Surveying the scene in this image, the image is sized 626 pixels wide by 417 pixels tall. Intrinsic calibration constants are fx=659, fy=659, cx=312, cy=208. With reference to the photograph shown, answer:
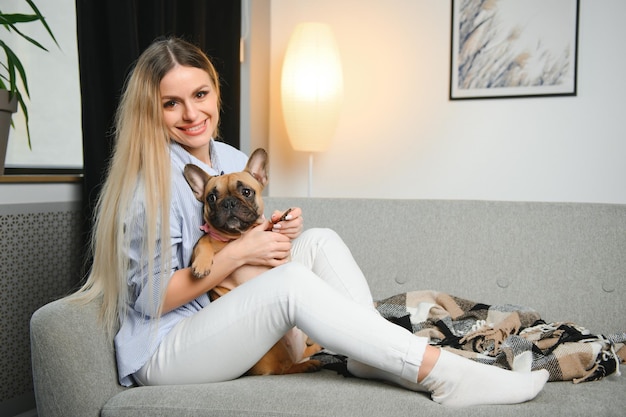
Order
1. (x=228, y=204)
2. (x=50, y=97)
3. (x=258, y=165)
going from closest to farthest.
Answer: (x=228, y=204), (x=258, y=165), (x=50, y=97)

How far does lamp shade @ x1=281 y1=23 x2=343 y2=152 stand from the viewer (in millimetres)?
3553

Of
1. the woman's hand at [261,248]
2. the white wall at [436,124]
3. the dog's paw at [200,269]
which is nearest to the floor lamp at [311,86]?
the white wall at [436,124]

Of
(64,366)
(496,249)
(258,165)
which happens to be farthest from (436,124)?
(64,366)

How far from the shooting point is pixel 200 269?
1682 mm

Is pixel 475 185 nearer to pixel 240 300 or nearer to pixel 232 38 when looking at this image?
pixel 232 38

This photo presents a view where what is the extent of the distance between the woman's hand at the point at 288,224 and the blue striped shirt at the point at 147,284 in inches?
8.3

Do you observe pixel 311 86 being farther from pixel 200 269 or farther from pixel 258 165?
pixel 200 269

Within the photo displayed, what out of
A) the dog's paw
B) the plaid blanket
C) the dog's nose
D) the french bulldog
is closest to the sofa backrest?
the plaid blanket

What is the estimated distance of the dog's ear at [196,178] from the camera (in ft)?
6.02

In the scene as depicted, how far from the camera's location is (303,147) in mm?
3658

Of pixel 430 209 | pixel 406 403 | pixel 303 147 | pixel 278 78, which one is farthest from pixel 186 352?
pixel 278 78

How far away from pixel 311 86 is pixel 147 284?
2.12 metres

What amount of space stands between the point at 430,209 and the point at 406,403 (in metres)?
1.05

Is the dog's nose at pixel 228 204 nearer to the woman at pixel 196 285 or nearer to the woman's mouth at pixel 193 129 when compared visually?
the woman at pixel 196 285
